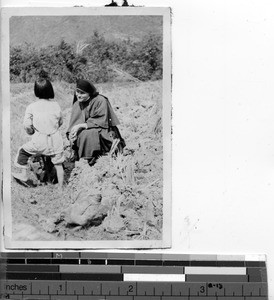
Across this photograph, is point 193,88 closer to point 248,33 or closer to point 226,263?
point 248,33

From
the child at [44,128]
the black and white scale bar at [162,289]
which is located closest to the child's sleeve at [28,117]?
the child at [44,128]

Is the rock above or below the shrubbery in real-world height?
below

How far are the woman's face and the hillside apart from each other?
0.25ft

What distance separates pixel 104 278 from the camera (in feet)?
2.62

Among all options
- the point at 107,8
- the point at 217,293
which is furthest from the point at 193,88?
the point at 217,293

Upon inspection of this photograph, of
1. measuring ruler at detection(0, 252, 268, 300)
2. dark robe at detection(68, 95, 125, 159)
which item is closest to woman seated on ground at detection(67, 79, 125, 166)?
dark robe at detection(68, 95, 125, 159)

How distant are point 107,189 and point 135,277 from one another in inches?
5.5

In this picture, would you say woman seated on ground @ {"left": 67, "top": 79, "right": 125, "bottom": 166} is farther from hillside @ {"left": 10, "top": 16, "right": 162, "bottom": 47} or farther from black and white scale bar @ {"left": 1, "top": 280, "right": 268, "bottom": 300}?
black and white scale bar @ {"left": 1, "top": 280, "right": 268, "bottom": 300}

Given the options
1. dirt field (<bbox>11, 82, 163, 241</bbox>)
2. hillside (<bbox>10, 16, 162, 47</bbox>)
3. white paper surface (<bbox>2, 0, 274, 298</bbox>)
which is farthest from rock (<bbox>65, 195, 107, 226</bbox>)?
hillside (<bbox>10, 16, 162, 47</bbox>)

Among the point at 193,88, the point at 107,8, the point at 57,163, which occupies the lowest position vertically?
the point at 57,163

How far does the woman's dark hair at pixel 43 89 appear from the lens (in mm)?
795

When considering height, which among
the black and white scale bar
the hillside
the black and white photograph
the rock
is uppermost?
the hillside

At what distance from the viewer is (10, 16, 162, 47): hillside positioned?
789mm

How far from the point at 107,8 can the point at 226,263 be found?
421mm
